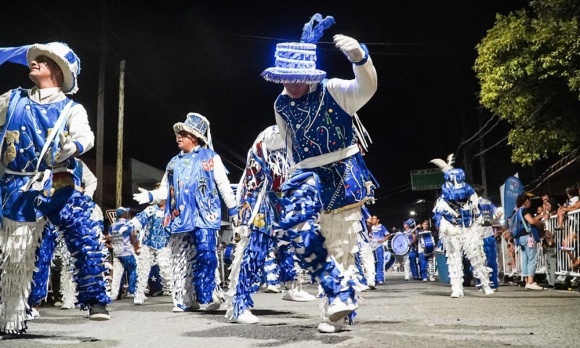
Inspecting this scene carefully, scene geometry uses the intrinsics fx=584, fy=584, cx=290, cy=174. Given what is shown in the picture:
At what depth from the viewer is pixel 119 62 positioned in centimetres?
1877

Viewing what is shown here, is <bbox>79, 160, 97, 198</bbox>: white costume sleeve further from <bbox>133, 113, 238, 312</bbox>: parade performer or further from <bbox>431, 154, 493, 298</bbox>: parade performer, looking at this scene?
<bbox>431, 154, 493, 298</bbox>: parade performer

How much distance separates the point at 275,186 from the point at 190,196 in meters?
1.35

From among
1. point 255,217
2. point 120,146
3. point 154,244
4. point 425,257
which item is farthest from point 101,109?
point 255,217

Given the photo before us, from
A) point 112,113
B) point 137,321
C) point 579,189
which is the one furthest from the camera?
point 112,113

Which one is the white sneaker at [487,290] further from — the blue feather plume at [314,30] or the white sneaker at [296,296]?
the blue feather plume at [314,30]

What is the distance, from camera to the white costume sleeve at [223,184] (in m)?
6.75

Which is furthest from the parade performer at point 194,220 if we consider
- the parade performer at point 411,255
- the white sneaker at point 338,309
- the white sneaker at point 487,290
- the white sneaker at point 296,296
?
the parade performer at point 411,255

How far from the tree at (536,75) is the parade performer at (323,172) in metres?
10.4

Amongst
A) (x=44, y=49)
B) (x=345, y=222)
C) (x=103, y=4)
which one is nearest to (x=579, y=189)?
(x=345, y=222)

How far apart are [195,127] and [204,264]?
67.9 inches

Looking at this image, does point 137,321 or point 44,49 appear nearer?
point 44,49

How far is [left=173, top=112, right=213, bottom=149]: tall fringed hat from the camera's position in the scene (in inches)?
288

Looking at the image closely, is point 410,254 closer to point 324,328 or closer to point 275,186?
point 275,186

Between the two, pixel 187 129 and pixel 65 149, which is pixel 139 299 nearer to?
pixel 187 129
